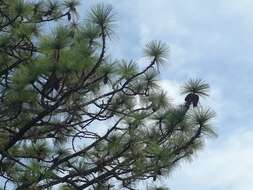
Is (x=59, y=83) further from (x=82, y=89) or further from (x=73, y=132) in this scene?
(x=73, y=132)

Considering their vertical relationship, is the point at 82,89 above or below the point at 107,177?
above

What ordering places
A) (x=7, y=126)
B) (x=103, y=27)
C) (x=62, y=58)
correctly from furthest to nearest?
(x=7, y=126) < (x=103, y=27) < (x=62, y=58)

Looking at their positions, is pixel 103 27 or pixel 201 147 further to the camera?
pixel 201 147

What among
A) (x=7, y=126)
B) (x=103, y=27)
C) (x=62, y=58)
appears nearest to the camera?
(x=62, y=58)

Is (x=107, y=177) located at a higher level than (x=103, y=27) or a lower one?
lower

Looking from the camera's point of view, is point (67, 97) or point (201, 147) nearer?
point (67, 97)

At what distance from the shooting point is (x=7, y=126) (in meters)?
6.31

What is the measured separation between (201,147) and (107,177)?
2.97ft

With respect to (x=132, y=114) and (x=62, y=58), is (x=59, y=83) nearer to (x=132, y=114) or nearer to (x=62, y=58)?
(x=62, y=58)

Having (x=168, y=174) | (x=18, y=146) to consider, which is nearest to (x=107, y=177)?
(x=168, y=174)

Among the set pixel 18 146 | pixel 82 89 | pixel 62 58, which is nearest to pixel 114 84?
pixel 82 89

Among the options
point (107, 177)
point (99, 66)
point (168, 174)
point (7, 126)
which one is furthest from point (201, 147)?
point (7, 126)

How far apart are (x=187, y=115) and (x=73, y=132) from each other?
3.67 feet

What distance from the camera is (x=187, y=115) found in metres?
6.07
